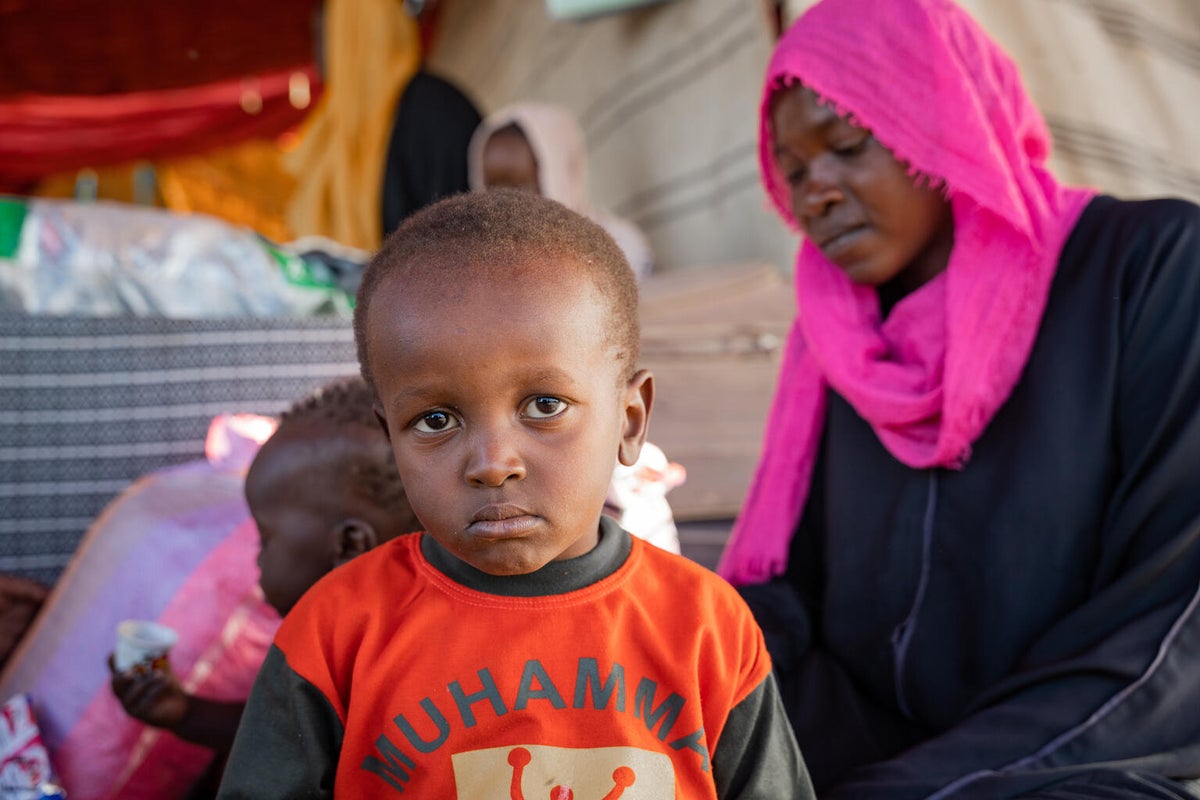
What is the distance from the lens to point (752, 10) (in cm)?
346

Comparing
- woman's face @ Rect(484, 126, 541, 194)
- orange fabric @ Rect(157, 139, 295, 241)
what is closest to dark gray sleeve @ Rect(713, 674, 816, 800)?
woman's face @ Rect(484, 126, 541, 194)

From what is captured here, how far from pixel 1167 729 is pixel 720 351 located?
157cm

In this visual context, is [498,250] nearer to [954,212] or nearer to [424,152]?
[954,212]

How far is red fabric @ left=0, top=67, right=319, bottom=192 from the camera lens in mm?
7922

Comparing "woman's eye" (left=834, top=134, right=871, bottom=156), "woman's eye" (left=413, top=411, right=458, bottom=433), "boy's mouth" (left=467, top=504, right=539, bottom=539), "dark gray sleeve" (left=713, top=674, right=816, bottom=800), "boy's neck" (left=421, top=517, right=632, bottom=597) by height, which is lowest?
"dark gray sleeve" (left=713, top=674, right=816, bottom=800)

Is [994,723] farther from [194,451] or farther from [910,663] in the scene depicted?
[194,451]

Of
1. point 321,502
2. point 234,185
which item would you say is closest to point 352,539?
point 321,502

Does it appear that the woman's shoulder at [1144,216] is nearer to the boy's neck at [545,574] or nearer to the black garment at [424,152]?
the boy's neck at [545,574]

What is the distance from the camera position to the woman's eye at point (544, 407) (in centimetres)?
98

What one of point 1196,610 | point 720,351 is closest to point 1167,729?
point 1196,610

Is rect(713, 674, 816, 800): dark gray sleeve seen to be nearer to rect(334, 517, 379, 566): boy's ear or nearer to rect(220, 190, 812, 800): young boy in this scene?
rect(220, 190, 812, 800): young boy

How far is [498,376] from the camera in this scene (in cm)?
95

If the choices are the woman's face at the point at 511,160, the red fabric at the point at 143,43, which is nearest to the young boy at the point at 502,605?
the woman's face at the point at 511,160

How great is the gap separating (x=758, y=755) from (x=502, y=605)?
0.31 meters
